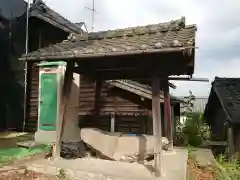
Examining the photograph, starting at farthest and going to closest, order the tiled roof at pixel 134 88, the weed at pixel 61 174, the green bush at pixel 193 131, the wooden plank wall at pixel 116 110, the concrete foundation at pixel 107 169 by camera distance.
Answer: the green bush at pixel 193 131 → the wooden plank wall at pixel 116 110 → the tiled roof at pixel 134 88 → the weed at pixel 61 174 → the concrete foundation at pixel 107 169

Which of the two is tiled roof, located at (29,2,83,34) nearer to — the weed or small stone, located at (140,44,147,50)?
small stone, located at (140,44,147,50)

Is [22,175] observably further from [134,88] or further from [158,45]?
[134,88]

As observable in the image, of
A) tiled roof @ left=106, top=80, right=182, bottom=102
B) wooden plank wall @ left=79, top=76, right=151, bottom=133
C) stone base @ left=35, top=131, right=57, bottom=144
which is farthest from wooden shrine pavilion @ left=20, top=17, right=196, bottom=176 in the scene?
stone base @ left=35, top=131, right=57, bottom=144

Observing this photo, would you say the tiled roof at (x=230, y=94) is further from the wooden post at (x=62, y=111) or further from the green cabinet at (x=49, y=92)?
the wooden post at (x=62, y=111)

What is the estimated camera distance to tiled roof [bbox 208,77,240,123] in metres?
11.1

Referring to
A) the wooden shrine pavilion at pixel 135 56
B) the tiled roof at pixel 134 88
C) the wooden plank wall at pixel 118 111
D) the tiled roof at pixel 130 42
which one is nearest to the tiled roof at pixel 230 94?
the tiled roof at pixel 134 88

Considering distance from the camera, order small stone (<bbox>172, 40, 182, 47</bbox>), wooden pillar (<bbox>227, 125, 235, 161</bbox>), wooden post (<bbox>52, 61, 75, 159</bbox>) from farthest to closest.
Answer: wooden pillar (<bbox>227, 125, 235, 161</bbox>) → wooden post (<bbox>52, 61, 75, 159</bbox>) → small stone (<bbox>172, 40, 182, 47</bbox>)

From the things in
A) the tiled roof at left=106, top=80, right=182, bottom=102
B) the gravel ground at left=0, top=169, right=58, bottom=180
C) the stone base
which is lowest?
the gravel ground at left=0, top=169, right=58, bottom=180

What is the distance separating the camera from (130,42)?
6266 millimetres

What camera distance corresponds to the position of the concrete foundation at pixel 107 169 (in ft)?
18.1

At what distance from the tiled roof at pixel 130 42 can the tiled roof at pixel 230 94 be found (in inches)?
229

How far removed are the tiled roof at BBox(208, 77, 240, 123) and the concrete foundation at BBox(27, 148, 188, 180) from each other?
17.0 feet

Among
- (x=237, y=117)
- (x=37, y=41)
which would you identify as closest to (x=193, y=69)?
(x=237, y=117)

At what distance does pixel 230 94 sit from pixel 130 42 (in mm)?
8236
